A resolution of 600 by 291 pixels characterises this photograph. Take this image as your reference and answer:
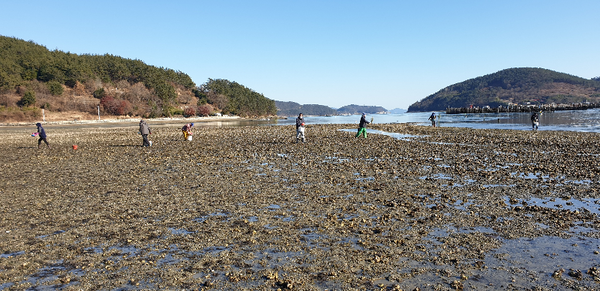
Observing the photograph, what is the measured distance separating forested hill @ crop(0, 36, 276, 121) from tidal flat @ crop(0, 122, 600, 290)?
105253mm

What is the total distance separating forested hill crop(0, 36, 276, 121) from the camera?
105000 millimetres

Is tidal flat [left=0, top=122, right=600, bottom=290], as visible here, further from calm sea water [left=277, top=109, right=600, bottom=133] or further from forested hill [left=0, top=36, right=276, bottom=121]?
forested hill [left=0, top=36, right=276, bottom=121]

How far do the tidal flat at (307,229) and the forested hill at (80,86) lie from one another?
105 m

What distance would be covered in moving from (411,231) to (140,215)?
668cm

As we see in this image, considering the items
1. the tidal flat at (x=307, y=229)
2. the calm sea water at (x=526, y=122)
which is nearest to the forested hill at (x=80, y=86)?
the calm sea water at (x=526, y=122)

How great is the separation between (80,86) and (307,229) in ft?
462

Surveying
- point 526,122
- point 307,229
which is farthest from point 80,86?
point 307,229

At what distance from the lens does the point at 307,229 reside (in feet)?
25.9

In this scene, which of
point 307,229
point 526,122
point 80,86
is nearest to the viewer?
point 307,229

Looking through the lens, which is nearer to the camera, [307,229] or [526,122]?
[307,229]

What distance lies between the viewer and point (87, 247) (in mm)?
7027

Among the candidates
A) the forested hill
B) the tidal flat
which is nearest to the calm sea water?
the tidal flat

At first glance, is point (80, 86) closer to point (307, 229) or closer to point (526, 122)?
point (526, 122)

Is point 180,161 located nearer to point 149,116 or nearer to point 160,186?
point 160,186
